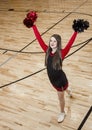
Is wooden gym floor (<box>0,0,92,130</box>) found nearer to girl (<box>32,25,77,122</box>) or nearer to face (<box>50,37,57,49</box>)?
girl (<box>32,25,77,122</box>)

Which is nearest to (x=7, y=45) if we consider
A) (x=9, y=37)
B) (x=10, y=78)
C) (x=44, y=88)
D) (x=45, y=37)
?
(x=9, y=37)

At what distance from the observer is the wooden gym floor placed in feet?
11.5

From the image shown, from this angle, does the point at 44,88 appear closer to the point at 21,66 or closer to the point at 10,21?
the point at 21,66

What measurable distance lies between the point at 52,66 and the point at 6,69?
6.98 feet

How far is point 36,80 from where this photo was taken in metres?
4.42

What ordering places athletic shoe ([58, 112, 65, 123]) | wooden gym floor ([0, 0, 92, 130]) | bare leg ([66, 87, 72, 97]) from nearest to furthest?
athletic shoe ([58, 112, 65, 123])
wooden gym floor ([0, 0, 92, 130])
bare leg ([66, 87, 72, 97])

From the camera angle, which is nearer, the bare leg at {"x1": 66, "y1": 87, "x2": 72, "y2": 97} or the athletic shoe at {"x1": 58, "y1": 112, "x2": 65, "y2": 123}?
the athletic shoe at {"x1": 58, "y1": 112, "x2": 65, "y2": 123}

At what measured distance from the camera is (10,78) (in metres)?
4.63

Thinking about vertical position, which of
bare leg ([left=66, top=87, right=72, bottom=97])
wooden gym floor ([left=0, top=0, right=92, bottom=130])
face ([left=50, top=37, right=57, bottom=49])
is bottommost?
wooden gym floor ([left=0, top=0, right=92, bottom=130])

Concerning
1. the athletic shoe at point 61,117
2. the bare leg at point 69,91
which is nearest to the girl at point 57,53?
the athletic shoe at point 61,117

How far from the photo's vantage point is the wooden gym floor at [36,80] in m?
3.50

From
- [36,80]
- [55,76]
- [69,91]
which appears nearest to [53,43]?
[55,76]

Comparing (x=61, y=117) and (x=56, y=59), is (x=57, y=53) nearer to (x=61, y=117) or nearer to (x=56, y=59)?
(x=56, y=59)

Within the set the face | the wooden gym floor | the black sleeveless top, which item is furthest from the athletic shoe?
the face
